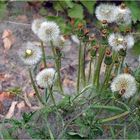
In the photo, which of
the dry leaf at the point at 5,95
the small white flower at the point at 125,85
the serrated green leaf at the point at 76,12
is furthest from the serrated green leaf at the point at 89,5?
the small white flower at the point at 125,85

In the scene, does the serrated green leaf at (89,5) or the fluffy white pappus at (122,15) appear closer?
the fluffy white pappus at (122,15)

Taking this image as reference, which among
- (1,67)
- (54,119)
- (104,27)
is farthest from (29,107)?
(104,27)

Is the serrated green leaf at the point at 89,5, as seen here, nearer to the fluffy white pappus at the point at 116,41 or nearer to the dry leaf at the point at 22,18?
the dry leaf at the point at 22,18

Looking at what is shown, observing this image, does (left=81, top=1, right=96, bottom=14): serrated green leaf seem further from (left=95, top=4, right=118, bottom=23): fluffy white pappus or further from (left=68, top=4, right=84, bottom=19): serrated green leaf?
(left=95, top=4, right=118, bottom=23): fluffy white pappus

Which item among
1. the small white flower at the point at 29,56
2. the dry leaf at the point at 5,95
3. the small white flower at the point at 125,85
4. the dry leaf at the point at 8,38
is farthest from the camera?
the dry leaf at the point at 8,38

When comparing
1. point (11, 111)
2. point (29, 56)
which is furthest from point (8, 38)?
point (29, 56)

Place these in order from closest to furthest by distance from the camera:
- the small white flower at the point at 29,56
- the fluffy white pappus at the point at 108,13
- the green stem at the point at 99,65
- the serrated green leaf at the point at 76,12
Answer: the small white flower at the point at 29,56, the green stem at the point at 99,65, the fluffy white pappus at the point at 108,13, the serrated green leaf at the point at 76,12

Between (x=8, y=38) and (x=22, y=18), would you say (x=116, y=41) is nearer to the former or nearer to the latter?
(x=8, y=38)
